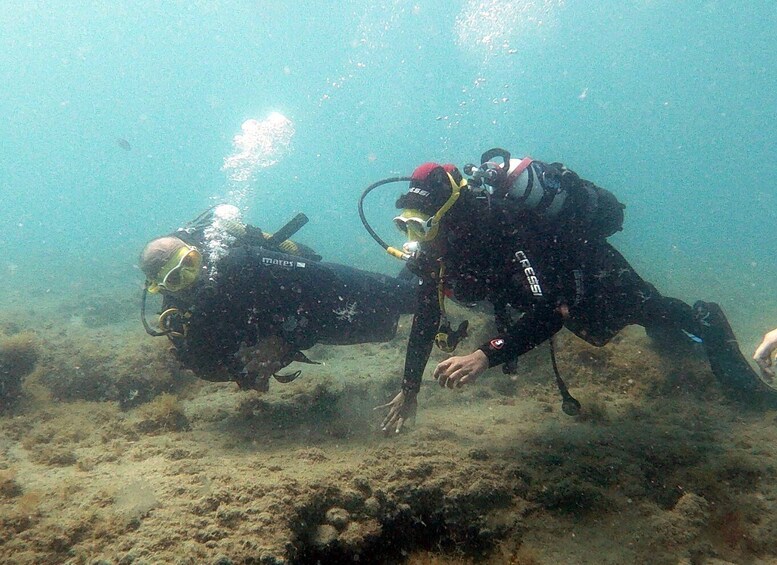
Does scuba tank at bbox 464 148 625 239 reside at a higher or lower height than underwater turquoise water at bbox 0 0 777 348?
lower

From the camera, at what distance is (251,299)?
4629mm

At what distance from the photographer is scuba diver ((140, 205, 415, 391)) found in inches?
163

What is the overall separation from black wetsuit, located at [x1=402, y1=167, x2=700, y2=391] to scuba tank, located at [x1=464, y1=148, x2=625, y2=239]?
0.22 feet

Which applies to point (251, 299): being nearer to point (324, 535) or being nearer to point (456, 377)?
point (456, 377)

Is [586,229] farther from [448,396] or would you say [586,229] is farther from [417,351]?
[448,396]

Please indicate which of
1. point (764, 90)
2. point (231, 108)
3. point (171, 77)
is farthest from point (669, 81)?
point (171, 77)

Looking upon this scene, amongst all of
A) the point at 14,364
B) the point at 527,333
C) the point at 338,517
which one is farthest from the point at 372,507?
the point at 14,364

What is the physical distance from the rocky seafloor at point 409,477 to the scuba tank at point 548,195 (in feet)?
5.75

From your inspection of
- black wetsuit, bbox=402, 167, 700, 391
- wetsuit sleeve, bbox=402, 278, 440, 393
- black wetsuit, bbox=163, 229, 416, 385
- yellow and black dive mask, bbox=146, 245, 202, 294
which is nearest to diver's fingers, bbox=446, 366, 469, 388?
black wetsuit, bbox=402, 167, 700, 391

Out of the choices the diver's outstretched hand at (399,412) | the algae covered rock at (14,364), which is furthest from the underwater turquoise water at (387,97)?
the diver's outstretched hand at (399,412)

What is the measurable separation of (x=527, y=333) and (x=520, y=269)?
502 millimetres

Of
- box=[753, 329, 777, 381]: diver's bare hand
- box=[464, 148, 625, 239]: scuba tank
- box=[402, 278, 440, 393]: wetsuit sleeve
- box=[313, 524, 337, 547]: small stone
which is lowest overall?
box=[313, 524, 337, 547]: small stone

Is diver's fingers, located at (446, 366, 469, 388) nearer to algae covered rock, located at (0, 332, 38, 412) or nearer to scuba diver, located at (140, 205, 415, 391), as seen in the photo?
scuba diver, located at (140, 205, 415, 391)

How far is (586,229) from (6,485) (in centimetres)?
482
